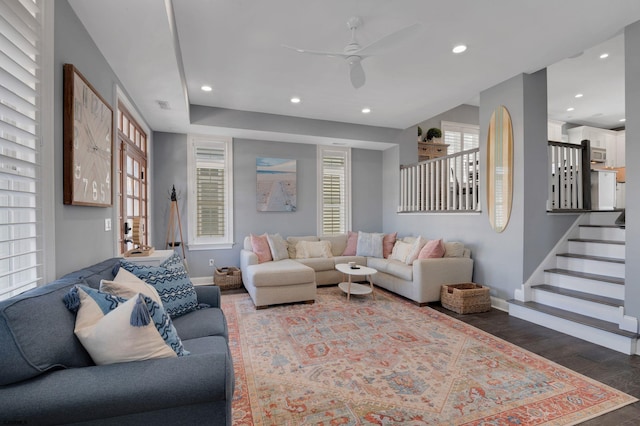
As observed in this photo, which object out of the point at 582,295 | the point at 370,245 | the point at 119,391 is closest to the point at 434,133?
the point at 370,245

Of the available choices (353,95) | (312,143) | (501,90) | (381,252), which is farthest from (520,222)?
(312,143)

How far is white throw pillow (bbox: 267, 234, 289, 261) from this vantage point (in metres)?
4.88

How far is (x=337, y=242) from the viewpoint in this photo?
18.5 feet

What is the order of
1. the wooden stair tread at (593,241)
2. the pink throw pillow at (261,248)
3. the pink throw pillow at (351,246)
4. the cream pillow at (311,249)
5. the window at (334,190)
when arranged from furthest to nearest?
the window at (334,190), the pink throw pillow at (351,246), the cream pillow at (311,249), the pink throw pillow at (261,248), the wooden stair tread at (593,241)

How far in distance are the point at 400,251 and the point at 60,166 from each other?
435 centimetres

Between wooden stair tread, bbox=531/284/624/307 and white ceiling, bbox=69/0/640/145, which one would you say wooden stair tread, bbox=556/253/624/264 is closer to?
wooden stair tread, bbox=531/284/624/307

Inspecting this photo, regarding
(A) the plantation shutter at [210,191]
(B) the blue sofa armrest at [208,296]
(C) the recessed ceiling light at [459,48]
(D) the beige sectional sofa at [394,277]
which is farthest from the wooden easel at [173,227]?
(C) the recessed ceiling light at [459,48]

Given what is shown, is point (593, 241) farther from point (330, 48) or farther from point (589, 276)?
point (330, 48)

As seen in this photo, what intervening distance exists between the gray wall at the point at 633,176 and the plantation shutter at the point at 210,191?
5285mm

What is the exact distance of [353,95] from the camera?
432cm

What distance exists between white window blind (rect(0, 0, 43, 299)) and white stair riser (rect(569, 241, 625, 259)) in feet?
17.5

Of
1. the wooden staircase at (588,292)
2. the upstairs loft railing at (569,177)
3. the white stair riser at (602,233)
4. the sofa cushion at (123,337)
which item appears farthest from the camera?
the upstairs loft railing at (569,177)

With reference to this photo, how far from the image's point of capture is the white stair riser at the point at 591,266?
10.9 ft

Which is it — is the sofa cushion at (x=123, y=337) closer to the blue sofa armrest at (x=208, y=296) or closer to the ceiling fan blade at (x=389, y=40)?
the blue sofa armrest at (x=208, y=296)
